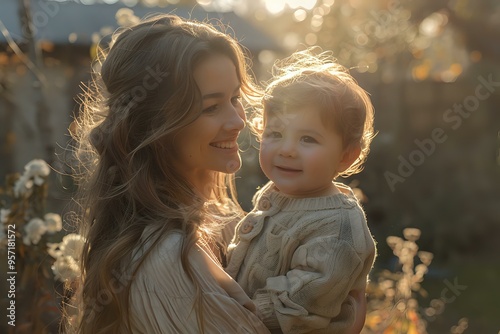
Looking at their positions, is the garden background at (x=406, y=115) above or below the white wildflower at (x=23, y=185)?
below

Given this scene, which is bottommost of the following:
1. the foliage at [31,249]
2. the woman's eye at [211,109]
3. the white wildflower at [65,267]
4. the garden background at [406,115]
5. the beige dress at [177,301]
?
the garden background at [406,115]

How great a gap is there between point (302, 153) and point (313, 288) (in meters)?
0.43

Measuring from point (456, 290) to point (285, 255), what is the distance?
493 centimetres

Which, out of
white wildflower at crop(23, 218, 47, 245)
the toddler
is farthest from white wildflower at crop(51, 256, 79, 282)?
the toddler

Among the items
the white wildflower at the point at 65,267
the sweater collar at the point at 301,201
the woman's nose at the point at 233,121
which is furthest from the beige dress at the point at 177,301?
the white wildflower at the point at 65,267

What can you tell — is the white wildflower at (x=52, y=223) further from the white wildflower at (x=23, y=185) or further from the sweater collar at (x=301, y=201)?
the sweater collar at (x=301, y=201)

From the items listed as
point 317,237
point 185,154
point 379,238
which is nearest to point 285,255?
point 317,237

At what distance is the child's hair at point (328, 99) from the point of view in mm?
2400

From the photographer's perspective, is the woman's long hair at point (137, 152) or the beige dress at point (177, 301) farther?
the woman's long hair at point (137, 152)

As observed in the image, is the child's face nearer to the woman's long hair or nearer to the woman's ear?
the woman's ear

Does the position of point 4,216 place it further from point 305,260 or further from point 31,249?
point 305,260

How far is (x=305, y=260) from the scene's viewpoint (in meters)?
2.29

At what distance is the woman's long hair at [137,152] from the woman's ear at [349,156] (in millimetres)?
488

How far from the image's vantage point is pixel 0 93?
6.26 m
